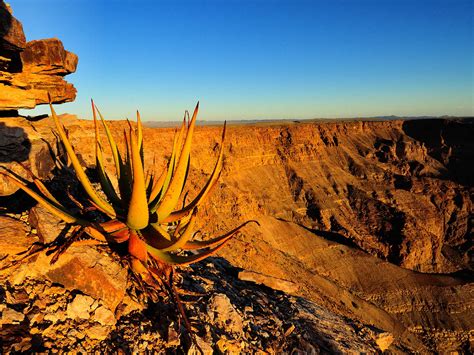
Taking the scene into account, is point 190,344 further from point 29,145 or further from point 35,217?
point 29,145

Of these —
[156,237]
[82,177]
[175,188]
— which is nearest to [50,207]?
[82,177]

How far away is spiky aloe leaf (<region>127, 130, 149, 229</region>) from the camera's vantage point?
2635mm

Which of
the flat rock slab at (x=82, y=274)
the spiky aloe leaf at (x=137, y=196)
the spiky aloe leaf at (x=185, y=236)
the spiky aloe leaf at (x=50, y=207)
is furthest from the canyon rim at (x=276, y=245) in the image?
the spiky aloe leaf at (x=185, y=236)

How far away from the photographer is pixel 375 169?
54062mm

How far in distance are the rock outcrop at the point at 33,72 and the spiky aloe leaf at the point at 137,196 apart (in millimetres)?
3681

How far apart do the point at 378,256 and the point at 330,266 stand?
31.1ft

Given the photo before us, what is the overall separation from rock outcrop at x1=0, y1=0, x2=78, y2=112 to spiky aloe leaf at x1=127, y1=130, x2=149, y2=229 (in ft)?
12.1

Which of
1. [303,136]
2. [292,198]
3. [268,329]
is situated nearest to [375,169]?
[303,136]

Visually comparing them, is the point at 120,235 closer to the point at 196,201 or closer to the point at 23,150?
the point at 196,201

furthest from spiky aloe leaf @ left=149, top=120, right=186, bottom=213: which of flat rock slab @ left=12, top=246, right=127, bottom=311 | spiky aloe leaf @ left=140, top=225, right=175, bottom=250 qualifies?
flat rock slab @ left=12, top=246, right=127, bottom=311

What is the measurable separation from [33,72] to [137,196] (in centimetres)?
503

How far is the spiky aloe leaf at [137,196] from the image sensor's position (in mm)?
2635

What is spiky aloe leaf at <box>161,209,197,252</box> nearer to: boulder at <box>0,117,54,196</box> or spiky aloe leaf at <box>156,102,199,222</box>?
spiky aloe leaf at <box>156,102,199,222</box>

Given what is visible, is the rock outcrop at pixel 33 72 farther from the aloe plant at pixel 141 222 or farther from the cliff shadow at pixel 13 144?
the aloe plant at pixel 141 222
